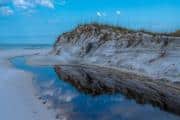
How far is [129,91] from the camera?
→ 20.2 m

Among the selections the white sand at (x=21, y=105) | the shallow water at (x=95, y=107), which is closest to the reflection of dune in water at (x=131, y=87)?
the shallow water at (x=95, y=107)

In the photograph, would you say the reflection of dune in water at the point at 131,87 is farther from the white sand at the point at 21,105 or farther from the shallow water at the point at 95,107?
the white sand at the point at 21,105

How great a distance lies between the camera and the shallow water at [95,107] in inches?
555

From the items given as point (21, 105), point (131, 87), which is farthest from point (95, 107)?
point (131, 87)

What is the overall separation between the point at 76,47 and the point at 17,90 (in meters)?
26.5

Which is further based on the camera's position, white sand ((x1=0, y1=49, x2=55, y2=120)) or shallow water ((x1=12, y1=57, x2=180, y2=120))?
shallow water ((x1=12, y1=57, x2=180, y2=120))

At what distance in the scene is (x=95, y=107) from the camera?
1588cm

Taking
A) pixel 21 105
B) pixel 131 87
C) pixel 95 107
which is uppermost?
pixel 21 105

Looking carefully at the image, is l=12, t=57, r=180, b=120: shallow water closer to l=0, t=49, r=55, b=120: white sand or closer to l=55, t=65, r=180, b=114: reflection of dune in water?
l=0, t=49, r=55, b=120: white sand

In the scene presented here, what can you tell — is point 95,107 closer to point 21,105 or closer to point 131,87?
point 21,105

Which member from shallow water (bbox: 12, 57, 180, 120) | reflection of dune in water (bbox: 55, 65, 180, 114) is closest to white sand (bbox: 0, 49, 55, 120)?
shallow water (bbox: 12, 57, 180, 120)

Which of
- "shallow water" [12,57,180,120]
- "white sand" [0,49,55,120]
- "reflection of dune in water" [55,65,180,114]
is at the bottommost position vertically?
"reflection of dune in water" [55,65,180,114]

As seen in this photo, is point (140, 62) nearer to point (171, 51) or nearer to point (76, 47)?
point (171, 51)

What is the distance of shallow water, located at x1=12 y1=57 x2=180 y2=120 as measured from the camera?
14102 mm
